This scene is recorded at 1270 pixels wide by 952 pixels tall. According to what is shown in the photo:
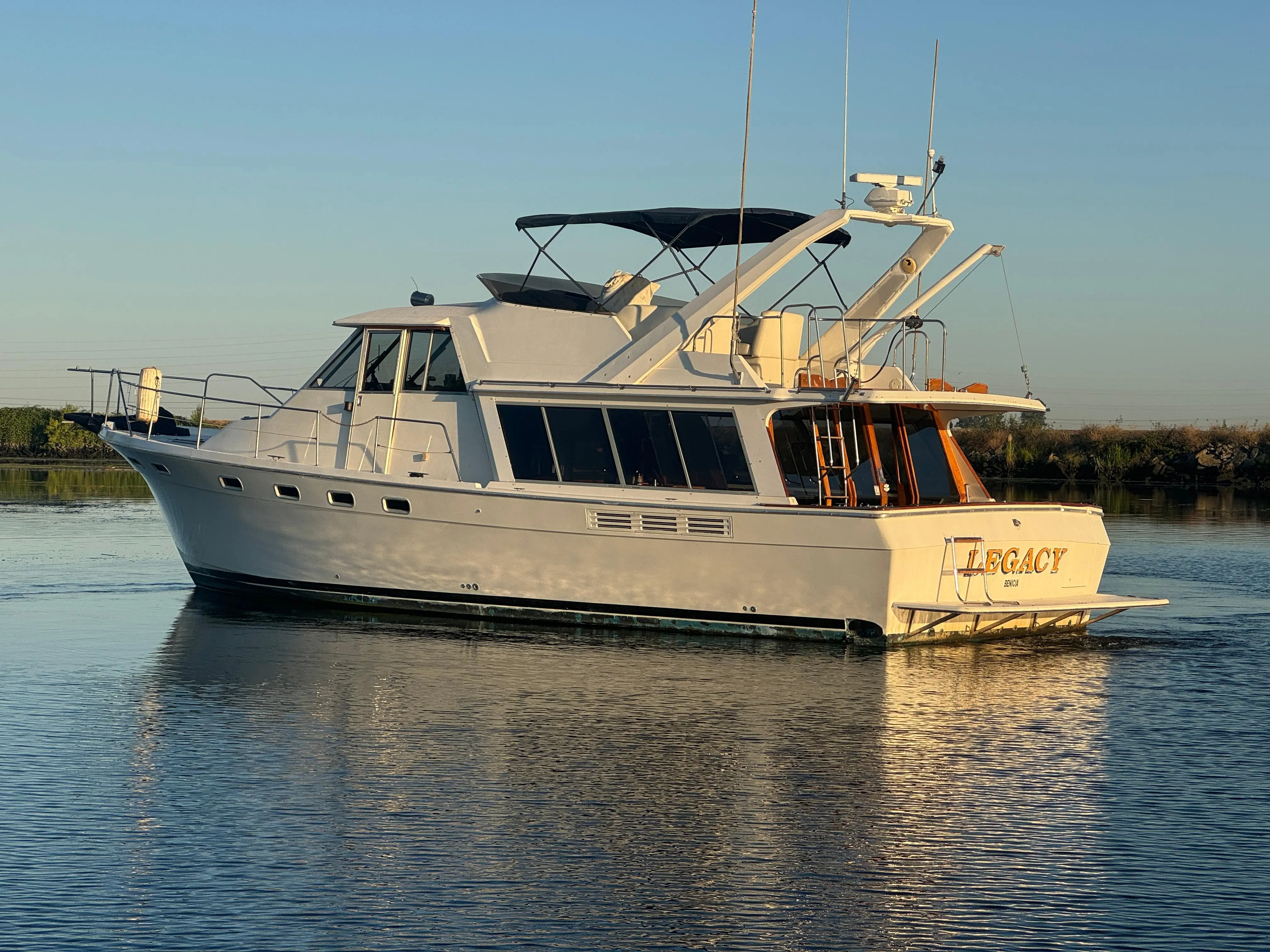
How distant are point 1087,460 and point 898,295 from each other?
3692cm

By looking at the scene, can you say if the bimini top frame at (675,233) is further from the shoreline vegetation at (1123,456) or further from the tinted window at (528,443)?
the shoreline vegetation at (1123,456)

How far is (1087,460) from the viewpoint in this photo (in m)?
49.8

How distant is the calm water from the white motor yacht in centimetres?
57

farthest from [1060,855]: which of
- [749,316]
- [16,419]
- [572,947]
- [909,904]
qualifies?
[16,419]

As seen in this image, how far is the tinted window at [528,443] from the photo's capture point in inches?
563

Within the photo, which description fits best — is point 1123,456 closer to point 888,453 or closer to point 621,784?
point 888,453

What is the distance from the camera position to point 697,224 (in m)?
15.4

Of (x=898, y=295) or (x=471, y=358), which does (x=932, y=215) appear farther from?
(x=471, y=358)

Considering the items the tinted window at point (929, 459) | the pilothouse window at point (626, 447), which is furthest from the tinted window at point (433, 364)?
the tinted window at point (929, 459)

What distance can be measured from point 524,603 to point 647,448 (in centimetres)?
200

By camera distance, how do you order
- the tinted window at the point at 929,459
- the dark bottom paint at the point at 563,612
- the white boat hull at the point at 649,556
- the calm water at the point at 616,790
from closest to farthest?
the calm water at the point at 616,790
the white boat hull at the point at 649,556
the dark bottom paint at the point at 563,612
the tinted window at the point at 929,459

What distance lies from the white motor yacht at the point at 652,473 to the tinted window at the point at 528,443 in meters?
0.02

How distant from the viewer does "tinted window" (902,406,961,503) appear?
48.0ft

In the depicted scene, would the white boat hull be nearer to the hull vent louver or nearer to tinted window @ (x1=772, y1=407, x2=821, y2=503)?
the hull vent louver
